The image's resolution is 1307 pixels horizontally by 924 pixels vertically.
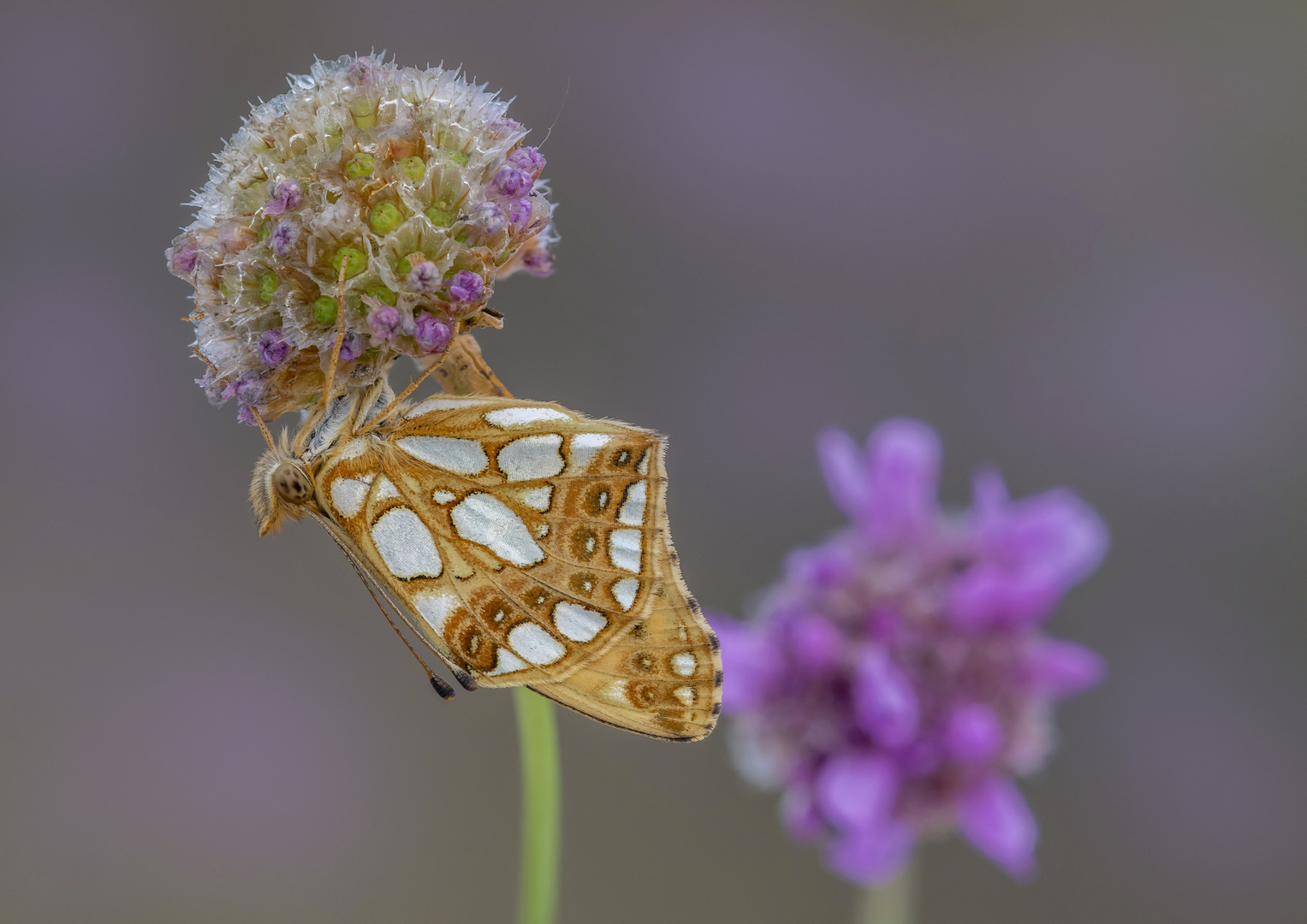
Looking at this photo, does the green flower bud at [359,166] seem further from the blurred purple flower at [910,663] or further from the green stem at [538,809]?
the blurred purple flower at [910,663]

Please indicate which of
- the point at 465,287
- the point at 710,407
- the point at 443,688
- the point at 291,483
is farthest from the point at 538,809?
the point at 710,407

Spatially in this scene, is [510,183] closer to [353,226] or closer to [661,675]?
[353,226]

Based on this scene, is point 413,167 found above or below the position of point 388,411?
above

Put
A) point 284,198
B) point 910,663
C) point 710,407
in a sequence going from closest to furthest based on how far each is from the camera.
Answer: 1. point 284,198
2. point 910,663
3. point 710,407

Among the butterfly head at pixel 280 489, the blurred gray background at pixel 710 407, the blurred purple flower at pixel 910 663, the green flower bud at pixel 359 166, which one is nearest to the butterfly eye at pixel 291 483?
the butterfly head at pixel 280 489

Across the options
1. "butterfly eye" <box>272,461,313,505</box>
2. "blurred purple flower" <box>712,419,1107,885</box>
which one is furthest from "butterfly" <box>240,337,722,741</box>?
"blurred purple flower" <box>712,419,1107,885</box>

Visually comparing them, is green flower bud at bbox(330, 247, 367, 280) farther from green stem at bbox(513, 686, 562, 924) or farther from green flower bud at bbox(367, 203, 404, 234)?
green stem at bbox(513, 686, 562, 924)

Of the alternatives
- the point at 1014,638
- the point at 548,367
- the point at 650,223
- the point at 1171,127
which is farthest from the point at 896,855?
the point at 1171,127

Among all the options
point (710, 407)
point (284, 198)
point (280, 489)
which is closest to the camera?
point (284, 198)
